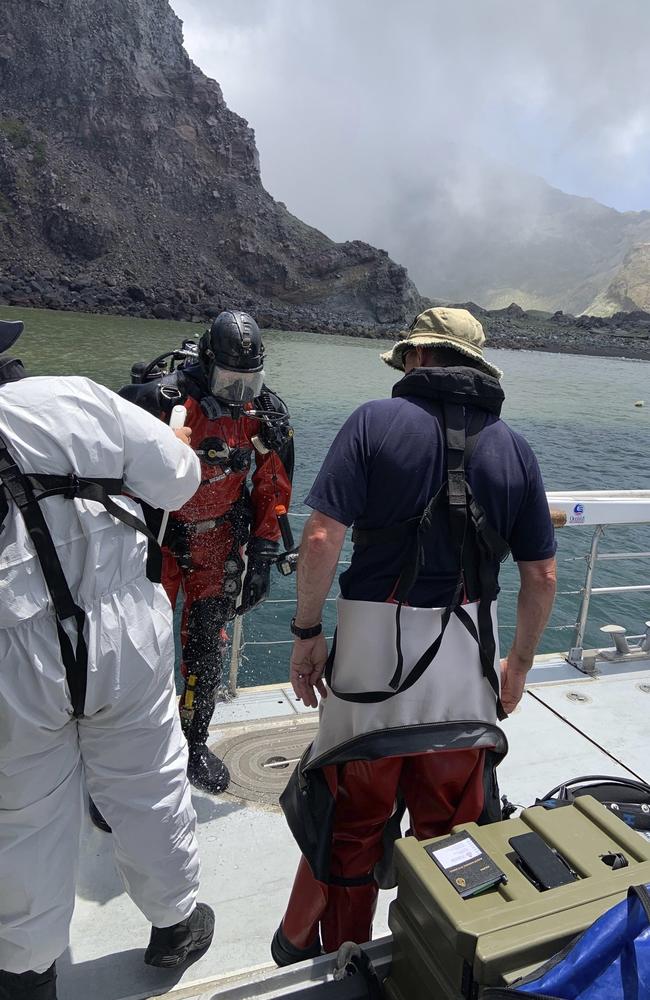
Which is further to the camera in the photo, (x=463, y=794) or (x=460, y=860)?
(x=463, y=794)

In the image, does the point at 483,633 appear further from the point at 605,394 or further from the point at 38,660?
the point at 605,394

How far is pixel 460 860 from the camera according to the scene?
49.5 inches

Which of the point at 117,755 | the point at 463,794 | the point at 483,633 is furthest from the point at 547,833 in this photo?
the point at 117,755

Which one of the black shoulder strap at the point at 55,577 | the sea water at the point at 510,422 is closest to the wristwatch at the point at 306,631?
the black shoulder strap at the point at 55,577

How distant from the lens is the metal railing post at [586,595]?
11.1 ft

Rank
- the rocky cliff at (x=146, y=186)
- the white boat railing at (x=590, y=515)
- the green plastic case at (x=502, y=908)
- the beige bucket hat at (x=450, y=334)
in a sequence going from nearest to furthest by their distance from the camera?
the green plastic case at (x=502, y=908) < the beige bucket hat at (x=450, y=334) < the white boat railing at (x=590, y=515) < the rocky cliff at (x=146, y=186)

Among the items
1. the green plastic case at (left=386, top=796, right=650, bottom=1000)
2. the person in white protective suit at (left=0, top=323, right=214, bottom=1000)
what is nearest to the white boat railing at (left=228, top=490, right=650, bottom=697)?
the person in white protective suit at (left=0, top=323, right=214, bottom=1000)

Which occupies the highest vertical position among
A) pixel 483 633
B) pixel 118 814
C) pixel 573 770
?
pixel 483 633

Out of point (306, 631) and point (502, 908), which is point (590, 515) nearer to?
point (306, 631)

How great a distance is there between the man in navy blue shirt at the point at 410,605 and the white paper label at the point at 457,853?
300mm

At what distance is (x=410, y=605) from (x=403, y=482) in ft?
0.98

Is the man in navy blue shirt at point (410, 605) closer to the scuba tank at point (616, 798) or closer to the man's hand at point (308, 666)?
the man's hand at point (308, 666)

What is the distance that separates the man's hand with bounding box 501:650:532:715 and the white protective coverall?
922mm

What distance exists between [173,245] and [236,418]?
309 ft
